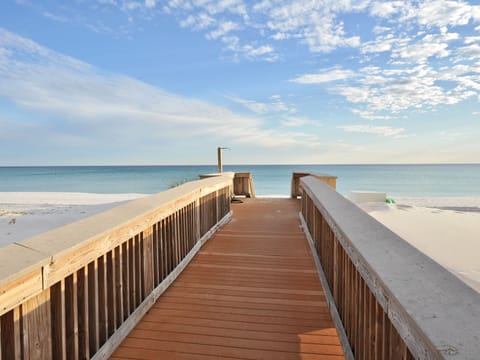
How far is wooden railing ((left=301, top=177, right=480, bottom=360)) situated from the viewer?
842 millimetres

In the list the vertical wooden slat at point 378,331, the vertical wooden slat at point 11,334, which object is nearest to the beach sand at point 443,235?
the vertical wooden slat at point 378,331

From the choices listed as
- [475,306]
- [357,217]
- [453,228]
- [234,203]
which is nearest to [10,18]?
[234,203]

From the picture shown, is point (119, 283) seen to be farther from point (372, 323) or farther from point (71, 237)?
point (372, 323)

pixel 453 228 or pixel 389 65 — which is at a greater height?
pixel 389 65

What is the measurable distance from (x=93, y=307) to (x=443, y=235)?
1226 centimetres

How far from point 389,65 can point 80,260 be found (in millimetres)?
15608

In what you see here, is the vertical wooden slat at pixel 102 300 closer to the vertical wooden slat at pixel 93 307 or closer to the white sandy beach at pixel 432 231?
the vertical wooden slat at pixel 93 307

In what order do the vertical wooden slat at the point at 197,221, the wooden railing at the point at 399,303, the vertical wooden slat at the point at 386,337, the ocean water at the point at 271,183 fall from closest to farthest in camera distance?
the wooden railing at the point at 399,303 < the vertical wooden slat at the point at 386,337 < the vertical wooden slat at the point at 197,221 < the ocean water at the point at 271,183

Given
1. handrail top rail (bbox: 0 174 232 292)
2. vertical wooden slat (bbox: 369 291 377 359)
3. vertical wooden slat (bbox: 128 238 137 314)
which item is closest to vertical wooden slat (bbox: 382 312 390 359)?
vertical wooden slat (bbox: 369 291 377 359)

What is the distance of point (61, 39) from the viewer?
589 inches

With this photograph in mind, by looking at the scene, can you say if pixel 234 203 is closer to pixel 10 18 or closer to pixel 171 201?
pixel 171 201

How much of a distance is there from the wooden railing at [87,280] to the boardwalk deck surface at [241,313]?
0.24 m

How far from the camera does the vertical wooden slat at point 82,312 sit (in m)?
1.86

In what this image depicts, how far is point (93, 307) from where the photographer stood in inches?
79.6
